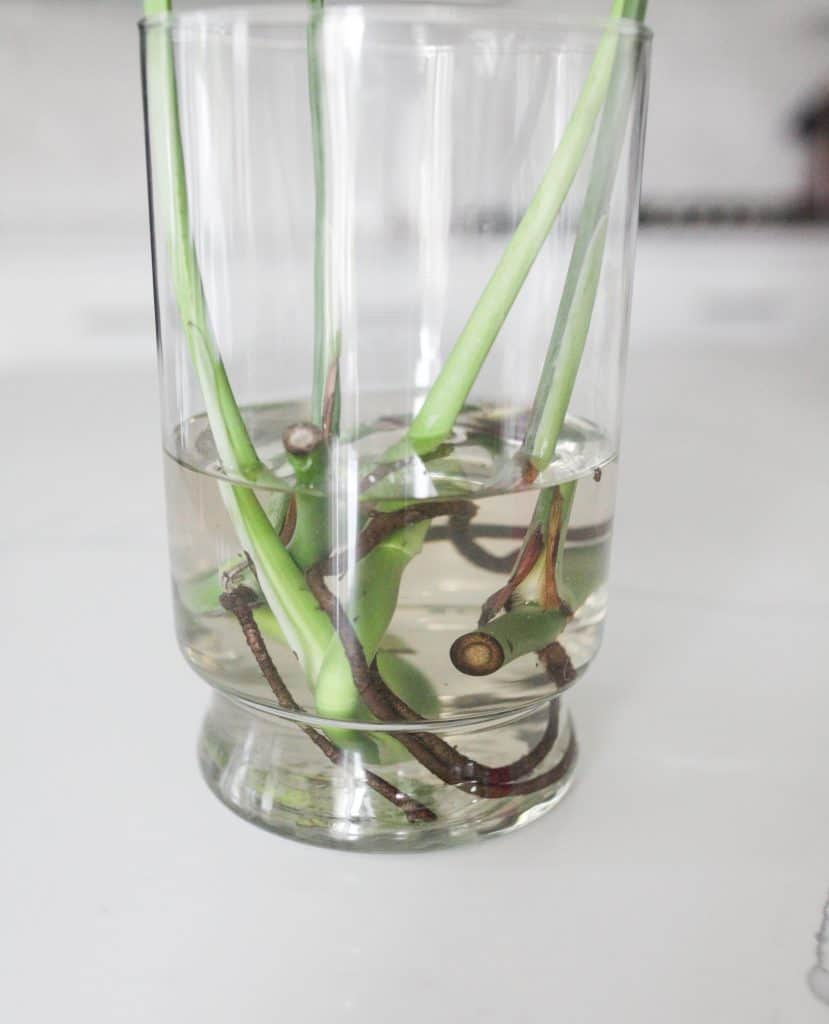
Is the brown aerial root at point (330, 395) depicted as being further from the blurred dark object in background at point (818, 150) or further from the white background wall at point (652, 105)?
the blurred dark object in background at point (818, 150)

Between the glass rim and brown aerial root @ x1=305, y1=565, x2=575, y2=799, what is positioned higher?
the glass rim

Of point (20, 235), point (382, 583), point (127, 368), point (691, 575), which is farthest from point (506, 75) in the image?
point (20, 235)

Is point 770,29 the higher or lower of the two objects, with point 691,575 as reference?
higher

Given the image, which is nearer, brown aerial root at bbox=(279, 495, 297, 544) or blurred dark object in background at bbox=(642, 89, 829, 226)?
brown aerial root at bbox=(279, 495, 297, 544)

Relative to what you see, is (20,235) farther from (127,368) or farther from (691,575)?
(691,575)

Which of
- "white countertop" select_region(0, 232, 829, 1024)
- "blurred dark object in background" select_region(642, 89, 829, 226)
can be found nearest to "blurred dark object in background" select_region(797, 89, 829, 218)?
"blurred dark object in background" select_region(642, 89, 829, 226)

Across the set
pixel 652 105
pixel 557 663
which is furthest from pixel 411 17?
pixel 652 105

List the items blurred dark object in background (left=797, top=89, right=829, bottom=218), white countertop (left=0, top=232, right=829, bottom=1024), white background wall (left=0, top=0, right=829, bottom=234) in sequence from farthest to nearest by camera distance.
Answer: blurred dark object in background (left=797, top=89, right=829, bottom=218)
white background wall (left=0, top=0, right=829, bottom=234)
white countertop (left=0, top=232, right=829, bottom=1024)

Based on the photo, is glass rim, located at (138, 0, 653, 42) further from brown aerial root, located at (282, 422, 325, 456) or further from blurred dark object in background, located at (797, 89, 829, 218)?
blurred dark object in background, located at (797, 89, 829, 218)

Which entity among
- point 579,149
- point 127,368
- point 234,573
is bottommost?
point 127,368
